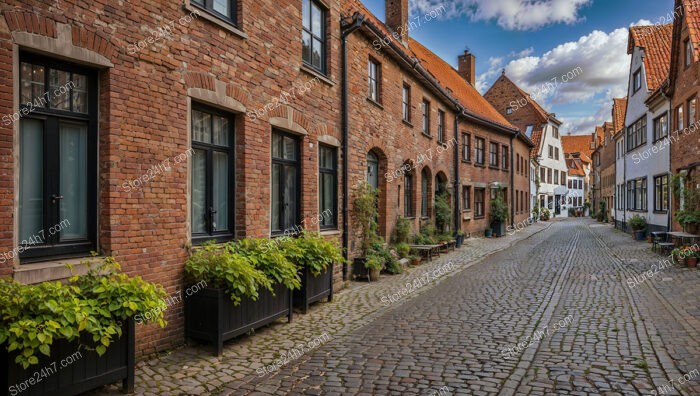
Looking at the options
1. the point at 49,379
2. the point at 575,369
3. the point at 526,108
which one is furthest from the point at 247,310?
the point at 526,108

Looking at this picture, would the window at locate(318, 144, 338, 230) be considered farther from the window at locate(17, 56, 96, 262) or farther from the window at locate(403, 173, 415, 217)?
the window at locate(403, 173, 415, 217)

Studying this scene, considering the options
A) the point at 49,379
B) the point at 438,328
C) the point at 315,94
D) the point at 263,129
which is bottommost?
the point at 438,328

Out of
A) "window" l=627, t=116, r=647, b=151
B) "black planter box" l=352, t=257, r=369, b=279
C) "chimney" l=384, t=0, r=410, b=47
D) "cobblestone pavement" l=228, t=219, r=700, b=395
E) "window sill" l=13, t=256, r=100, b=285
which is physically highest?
"chimney" l=384, t=0, r=410, b=47

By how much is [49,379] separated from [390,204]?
1070 cm

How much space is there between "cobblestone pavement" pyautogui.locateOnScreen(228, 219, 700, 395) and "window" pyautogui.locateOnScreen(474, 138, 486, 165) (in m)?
13.6

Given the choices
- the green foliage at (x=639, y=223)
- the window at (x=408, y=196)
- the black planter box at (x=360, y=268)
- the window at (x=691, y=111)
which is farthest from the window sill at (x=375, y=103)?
the green foliage at (x=639, y=223)

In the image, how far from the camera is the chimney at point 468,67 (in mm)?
31062

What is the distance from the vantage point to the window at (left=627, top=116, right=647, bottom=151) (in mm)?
22031

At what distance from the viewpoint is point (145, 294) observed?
4461 mm

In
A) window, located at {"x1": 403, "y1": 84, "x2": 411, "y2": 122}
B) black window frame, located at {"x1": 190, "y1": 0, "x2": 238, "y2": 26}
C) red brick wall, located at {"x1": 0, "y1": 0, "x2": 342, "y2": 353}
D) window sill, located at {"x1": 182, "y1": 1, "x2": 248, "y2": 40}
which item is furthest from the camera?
window, located at {"x1": 403, "y1": 84, "x2": 411, "y2": 122}

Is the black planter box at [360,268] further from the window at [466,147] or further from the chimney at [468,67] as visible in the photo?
the chimney at [468,67]

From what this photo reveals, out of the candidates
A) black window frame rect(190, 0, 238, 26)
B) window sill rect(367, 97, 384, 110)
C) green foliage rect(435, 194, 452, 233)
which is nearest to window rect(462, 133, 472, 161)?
green foliage rect(435, 194, 452, 233)

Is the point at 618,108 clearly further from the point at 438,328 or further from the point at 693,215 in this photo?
the point at 438,328

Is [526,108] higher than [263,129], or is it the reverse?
[526,108]
